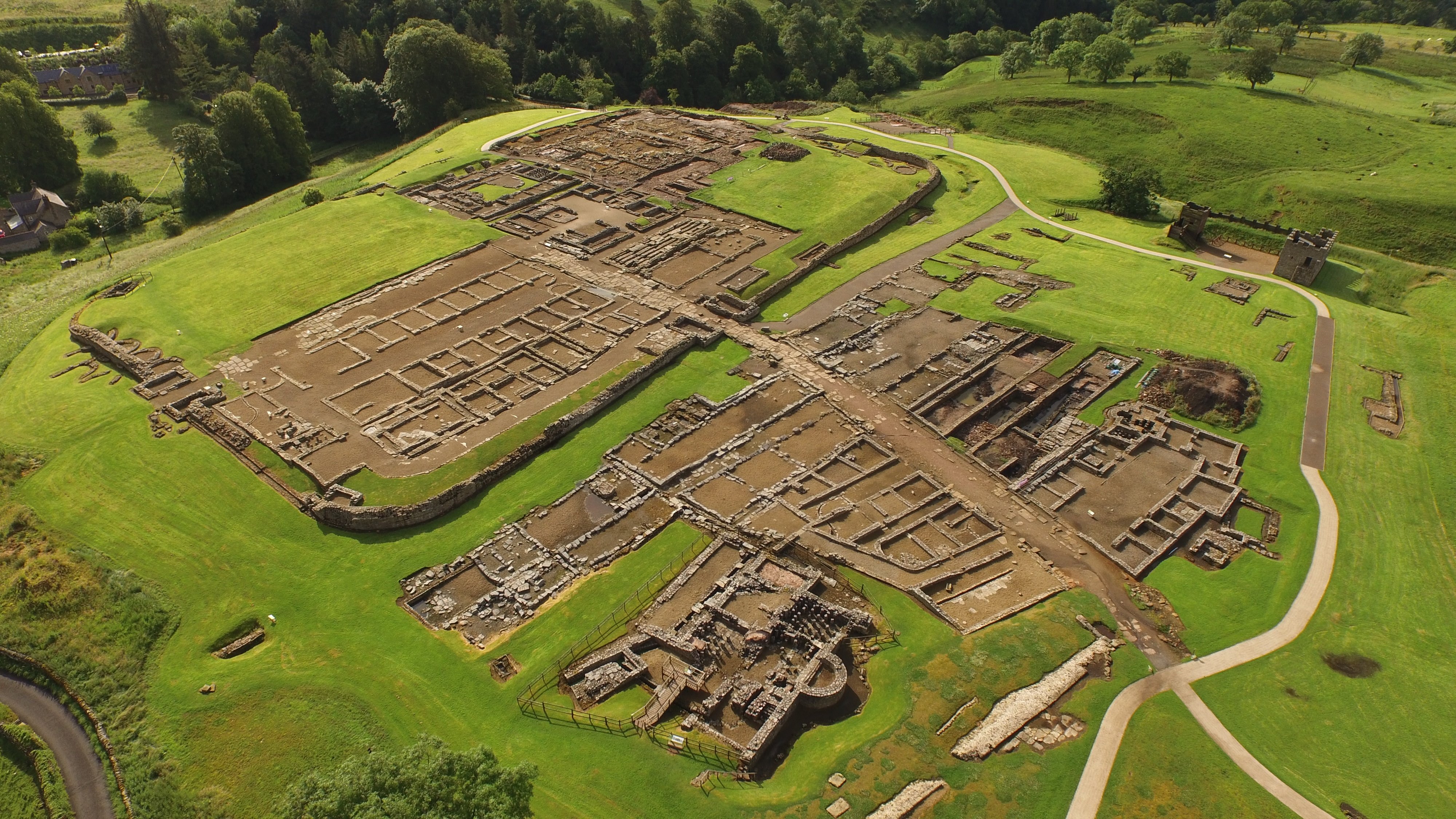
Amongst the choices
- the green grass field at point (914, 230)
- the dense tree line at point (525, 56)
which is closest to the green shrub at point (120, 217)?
the dense tree line at point (525, 56)

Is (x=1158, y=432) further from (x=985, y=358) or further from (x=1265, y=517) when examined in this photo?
(x=985, y=358)

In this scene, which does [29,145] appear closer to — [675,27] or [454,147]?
[454,147]

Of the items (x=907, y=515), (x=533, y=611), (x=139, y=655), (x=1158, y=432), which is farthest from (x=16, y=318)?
(x=1158, y=432)

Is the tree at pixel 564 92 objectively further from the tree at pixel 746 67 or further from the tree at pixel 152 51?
the tree at pixel 152 51

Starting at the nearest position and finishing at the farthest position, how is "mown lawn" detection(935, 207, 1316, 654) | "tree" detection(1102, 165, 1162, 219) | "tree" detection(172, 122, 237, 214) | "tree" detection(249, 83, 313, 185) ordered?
"mown lawn" detection(935, 207, 1316, 654), "tree" detection(1102, 165, 1162, 219), "tree" detection(172, 122, 237, 214), "tree" detection(249, 83, 313, 185)

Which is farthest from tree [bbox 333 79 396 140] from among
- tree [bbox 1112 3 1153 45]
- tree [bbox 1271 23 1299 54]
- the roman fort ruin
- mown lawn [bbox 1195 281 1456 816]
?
tree [bbox 1271 23 1299 54]

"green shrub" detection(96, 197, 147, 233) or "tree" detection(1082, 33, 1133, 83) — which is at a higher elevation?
"tree" detection(1082, 33, 1133, 83)

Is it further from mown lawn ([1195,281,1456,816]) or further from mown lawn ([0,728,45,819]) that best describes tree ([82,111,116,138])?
mown lawn ([1195,281,1456,816])
